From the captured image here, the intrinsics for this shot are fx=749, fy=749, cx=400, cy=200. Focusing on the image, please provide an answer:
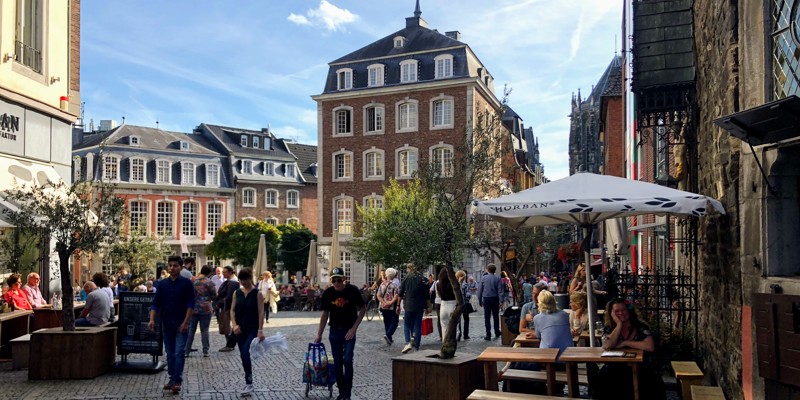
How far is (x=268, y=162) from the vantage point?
2608 inches

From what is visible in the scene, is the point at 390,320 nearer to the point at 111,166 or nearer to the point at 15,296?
the point at 15,296

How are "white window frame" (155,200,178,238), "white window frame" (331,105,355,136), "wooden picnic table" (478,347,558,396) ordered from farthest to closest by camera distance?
"white window frame" (155,200,178,238), "white window frame" (331,105,355,136), "wooden picnic table" (478,347,558,396)

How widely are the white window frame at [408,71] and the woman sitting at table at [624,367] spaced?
4003cm

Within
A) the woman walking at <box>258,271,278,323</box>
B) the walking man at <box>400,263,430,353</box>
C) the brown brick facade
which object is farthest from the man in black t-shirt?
the brown brick facade

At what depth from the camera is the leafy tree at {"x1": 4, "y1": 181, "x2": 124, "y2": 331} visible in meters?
10.3

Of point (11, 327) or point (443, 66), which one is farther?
point (443, 66)

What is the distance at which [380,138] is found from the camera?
47312 millimetres

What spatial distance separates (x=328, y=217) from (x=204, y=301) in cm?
3568

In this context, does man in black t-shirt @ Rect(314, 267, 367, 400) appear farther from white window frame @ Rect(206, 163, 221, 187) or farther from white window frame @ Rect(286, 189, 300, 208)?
white window frame @ Rect(286, 189, 300, 208)

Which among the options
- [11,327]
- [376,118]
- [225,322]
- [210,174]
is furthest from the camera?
[210,174]

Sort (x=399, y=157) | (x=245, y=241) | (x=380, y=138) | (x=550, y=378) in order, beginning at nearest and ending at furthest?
(x=550, y=378), (x=399, y=157), (x=380, y=138), (x=245, y=241)

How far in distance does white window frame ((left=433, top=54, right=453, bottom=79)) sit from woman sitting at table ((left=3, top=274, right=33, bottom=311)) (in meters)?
34.8

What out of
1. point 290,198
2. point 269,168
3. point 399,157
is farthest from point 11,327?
point 290,198

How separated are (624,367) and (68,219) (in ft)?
25.1
